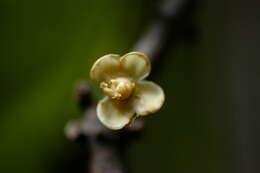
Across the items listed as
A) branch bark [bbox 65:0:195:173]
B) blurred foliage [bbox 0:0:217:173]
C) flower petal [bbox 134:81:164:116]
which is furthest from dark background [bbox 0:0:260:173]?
flower petal [bbox 134:81:164:116]

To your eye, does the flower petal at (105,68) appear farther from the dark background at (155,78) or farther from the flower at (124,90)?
the dark background at (155,78)

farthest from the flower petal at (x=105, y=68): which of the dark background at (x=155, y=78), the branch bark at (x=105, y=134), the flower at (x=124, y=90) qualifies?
the dark background at (x=155, y=78)

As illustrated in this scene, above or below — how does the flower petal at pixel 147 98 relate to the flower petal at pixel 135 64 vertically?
below

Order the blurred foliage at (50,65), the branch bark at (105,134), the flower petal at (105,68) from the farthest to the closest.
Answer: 1. the blurred foliage at (50,65)
2. the branch bark at (105,134)
3. the flower petal at (105,68)

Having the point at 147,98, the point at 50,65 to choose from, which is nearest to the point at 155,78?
the point at 50,65

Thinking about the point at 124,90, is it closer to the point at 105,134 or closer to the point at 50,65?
the point at 105,134

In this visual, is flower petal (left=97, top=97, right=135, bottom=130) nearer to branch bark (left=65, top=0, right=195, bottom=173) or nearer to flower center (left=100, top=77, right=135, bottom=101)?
flower center (left=100, top=77, right=135, bottom=101)

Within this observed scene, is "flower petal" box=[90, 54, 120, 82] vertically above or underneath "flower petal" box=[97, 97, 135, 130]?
above
